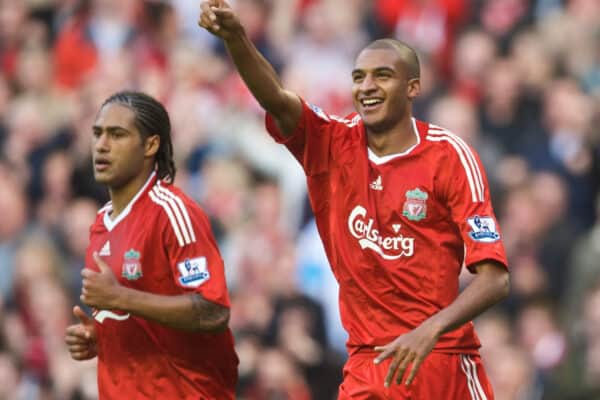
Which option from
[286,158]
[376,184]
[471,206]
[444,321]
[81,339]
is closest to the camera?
[444,321]

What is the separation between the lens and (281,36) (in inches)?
424

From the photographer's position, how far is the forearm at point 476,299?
16.9ft

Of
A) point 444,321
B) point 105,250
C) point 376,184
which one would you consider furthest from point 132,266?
point 444,321

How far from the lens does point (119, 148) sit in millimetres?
5895

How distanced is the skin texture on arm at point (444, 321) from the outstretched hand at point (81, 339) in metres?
1.41

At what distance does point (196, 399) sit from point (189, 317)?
0.48 m

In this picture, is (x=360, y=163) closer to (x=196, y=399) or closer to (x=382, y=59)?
(x=382, y=59)

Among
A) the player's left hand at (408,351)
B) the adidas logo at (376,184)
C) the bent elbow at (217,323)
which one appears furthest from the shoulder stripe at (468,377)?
the bent elbow at (217,323)

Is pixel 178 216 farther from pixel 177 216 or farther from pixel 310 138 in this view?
pixel 310 138

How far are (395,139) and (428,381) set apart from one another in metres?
1.12

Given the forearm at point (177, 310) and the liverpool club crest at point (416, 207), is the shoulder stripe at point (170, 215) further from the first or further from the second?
the liverpool club crest at point (416, 207)

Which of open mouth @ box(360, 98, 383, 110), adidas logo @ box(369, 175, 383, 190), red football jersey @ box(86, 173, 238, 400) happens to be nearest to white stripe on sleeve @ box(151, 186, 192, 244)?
red football jersey @ box(86, 173, 238, 400)

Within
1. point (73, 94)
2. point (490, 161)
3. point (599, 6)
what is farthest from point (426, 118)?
point (73, 94)

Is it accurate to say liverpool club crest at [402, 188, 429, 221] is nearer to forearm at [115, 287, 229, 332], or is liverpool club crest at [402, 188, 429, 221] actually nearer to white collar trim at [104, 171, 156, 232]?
forearm at [115, 287, 229, 332]
